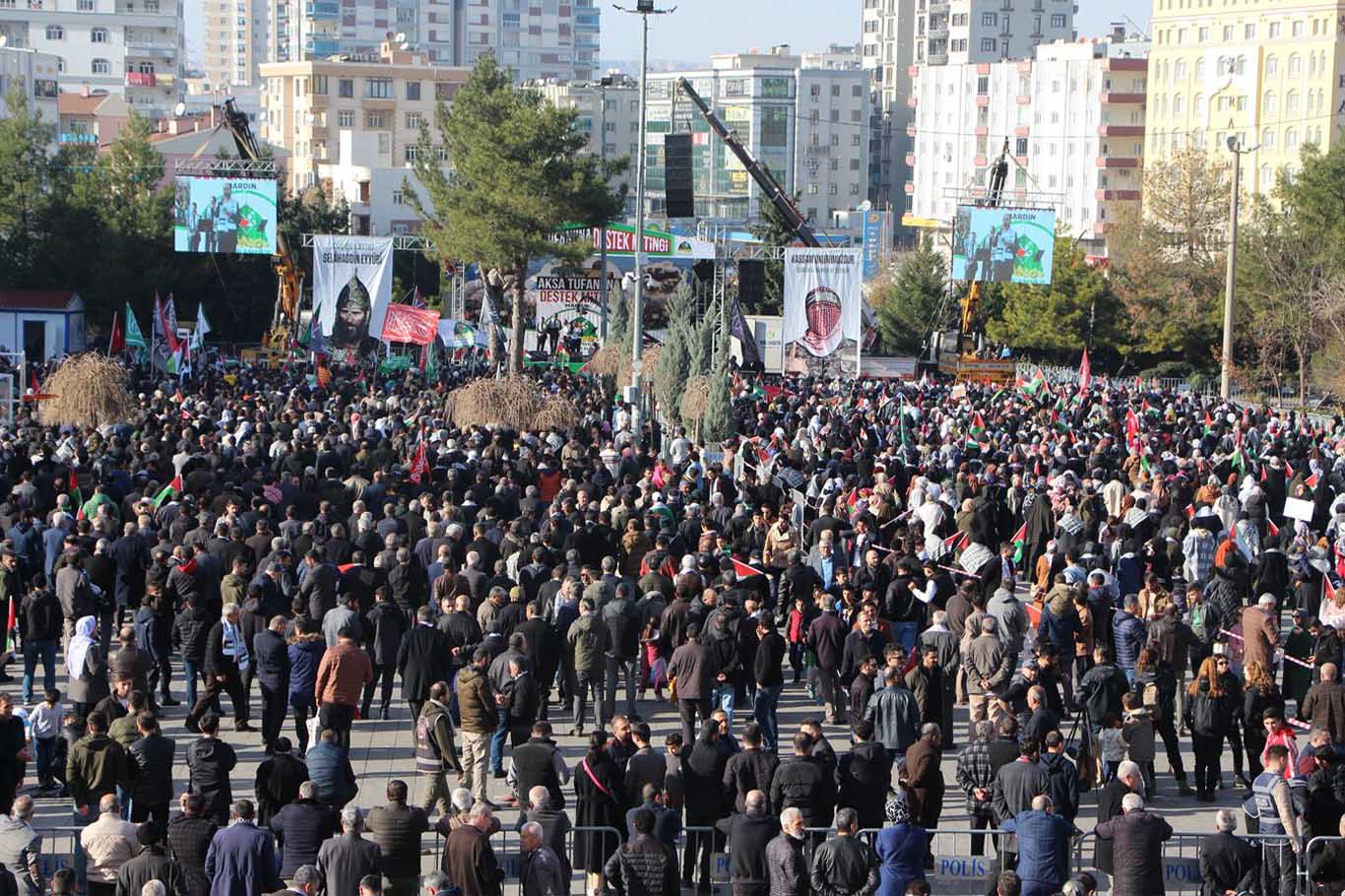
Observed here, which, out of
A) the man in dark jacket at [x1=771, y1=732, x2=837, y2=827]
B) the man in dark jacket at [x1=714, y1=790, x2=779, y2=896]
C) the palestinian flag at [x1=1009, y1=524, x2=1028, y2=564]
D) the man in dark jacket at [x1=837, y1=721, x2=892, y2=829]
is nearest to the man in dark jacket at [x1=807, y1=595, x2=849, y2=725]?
the man in dark jacket at [x1=837, y1=721, x2=892, y2=829]

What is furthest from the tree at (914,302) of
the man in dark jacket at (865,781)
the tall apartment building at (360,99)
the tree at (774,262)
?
the tall apartment building at (360,99)

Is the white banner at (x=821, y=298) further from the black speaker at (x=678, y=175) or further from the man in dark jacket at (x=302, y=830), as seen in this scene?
the man in dark jacket at (x=302, y=830)

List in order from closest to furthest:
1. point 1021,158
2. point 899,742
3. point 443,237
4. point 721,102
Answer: point 899,742 < point 443,237 < point 1021,158 < point 721,102

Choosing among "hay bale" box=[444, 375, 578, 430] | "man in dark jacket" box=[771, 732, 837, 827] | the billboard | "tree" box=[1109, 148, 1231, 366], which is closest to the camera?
"man in dark jacket" box=[771, 732, 837, 827]

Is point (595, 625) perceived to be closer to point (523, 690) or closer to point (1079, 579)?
point (523, 690)

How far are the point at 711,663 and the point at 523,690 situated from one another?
1.49m

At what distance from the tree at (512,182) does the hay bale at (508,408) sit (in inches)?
785

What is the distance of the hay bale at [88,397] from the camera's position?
91.1 feet

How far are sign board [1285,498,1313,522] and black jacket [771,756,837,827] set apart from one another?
1076 centimetres

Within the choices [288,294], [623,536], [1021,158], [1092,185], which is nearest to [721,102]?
[1021,158]

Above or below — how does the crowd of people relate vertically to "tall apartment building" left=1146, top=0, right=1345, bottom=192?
below

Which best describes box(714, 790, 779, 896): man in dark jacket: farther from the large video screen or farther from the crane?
the crane

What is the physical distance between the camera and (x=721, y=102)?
147m

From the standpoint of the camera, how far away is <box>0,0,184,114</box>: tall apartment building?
5103 inches
